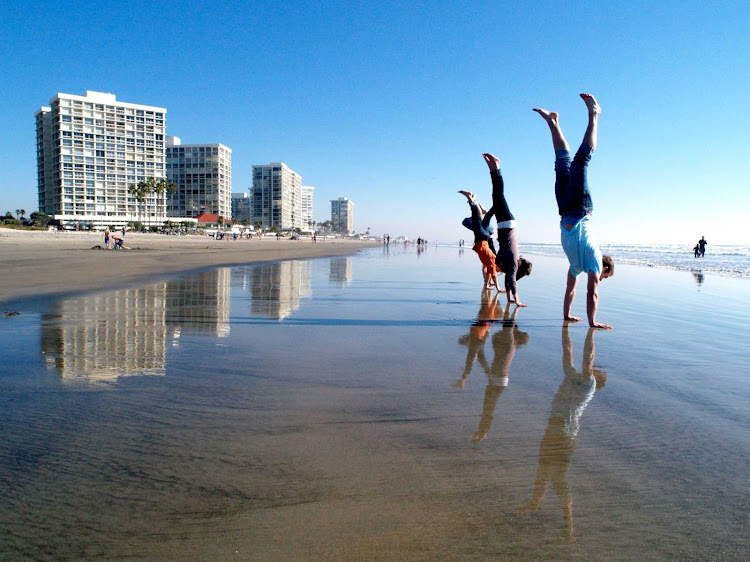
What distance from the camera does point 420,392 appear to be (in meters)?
2.96

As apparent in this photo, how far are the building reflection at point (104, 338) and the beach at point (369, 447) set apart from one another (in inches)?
1.4

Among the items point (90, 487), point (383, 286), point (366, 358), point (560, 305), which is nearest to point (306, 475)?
point (90, 487)

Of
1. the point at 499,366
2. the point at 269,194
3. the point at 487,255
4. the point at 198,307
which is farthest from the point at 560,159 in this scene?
the point at 269,194

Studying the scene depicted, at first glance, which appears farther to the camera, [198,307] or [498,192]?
[498,192]

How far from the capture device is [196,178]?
14175 cm

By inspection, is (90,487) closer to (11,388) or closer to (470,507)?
(470,507)

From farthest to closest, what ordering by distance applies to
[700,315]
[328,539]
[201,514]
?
1. [700,315]
2. [201,514]
3. [328,539]

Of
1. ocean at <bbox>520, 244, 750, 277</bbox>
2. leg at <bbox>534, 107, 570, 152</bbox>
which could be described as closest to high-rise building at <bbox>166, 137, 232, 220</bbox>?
ocean at <bbox>520, 244, 750, 277</bbox>

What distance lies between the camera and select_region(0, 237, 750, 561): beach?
1.52 m

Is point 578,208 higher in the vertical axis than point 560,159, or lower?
lower

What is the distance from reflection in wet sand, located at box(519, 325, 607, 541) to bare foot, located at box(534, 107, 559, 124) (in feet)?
11.6

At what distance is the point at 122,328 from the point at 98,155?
5189 inches

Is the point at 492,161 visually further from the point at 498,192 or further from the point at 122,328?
the point at 122,328

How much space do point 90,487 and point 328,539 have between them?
3.27 feet
